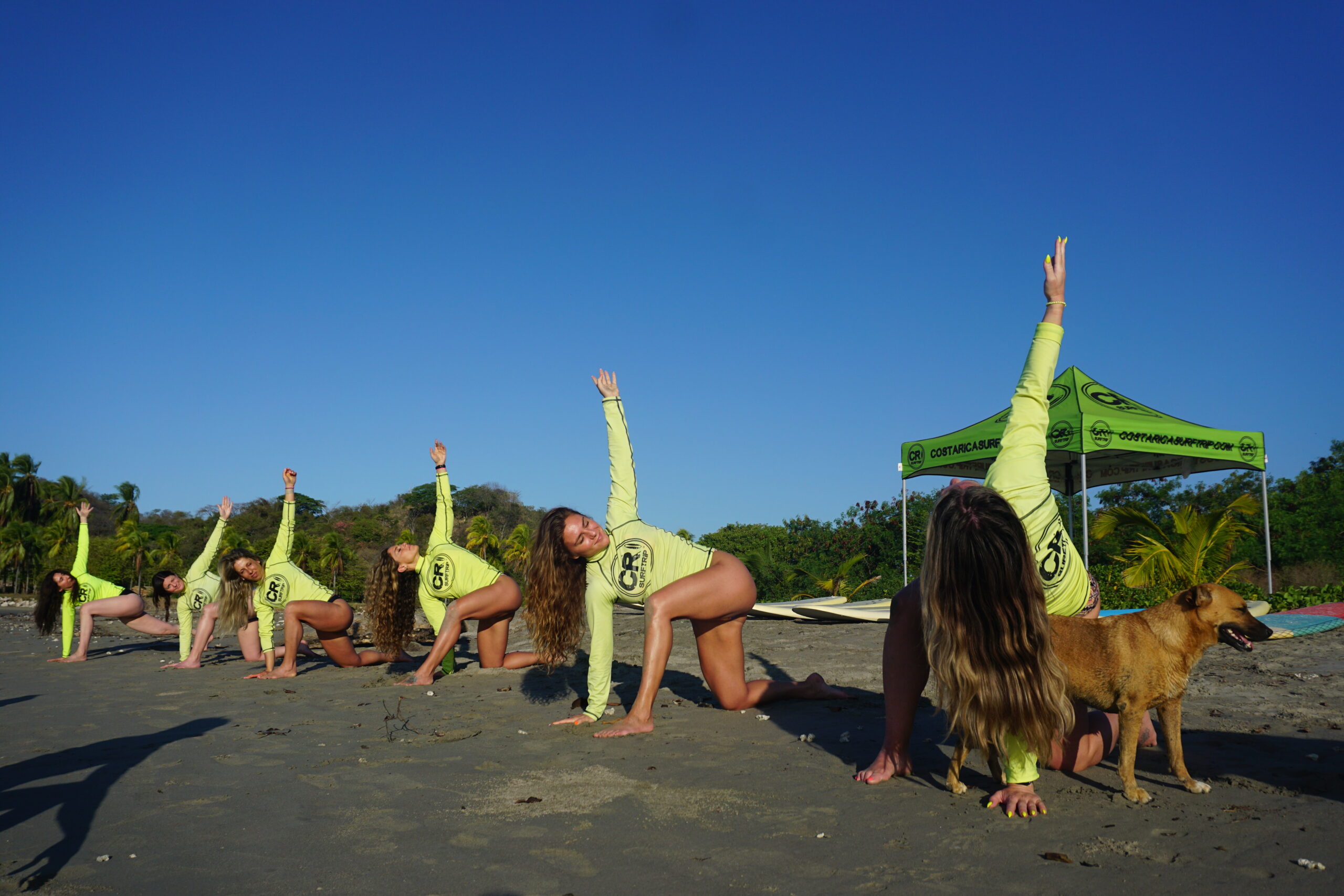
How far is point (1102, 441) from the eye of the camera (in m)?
12.1

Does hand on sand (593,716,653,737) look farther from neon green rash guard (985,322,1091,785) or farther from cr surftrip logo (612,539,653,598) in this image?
neon green rash guard (985,322,1091,785)

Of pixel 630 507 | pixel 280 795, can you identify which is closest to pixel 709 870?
pixel 280 795

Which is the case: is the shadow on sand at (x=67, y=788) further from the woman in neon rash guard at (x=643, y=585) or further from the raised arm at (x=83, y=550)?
the raised arm at (x=83, y=550)

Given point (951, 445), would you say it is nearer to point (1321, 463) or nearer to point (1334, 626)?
point (1334, 626)

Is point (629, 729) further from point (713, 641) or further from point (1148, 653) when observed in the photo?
point (1148, 653)

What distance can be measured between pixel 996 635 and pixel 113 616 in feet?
41.8

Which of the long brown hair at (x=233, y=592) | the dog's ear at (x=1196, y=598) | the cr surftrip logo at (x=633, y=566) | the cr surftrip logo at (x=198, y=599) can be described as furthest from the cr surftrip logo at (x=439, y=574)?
the dog's ear at (x=1196, y=598)

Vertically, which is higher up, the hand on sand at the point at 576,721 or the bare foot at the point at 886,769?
the bare foot at the point at 886,769

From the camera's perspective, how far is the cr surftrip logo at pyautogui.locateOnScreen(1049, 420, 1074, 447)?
12.2 meters

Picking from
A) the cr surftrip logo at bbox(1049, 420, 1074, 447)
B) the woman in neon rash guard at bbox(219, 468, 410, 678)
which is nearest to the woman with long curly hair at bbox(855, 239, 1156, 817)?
the woman in neon rash guard at bbox(219, 468, 410, 678)

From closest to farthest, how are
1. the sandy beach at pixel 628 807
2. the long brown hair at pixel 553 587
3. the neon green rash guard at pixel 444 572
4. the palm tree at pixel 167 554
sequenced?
the sandy beach at pixel 628 807
the long brown hair at pixel 553 587
the neon green rash guard at pixel 444 572
the palm tree at pixel 167 554

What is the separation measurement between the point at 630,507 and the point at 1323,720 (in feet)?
14.3

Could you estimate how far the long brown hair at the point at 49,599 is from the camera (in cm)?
1164

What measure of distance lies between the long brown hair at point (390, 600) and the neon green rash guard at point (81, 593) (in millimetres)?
5125
